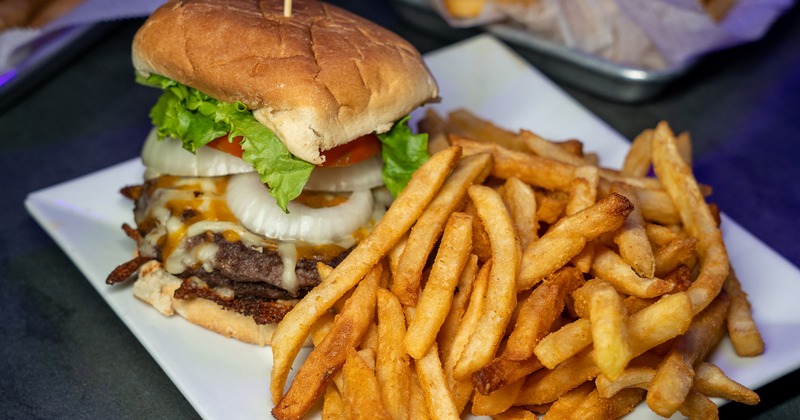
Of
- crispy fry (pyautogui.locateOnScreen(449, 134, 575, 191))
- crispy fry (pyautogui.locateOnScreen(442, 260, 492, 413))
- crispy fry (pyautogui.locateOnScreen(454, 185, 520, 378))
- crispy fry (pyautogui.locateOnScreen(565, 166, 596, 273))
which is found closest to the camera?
crispy fry (pyautogui.locateOnScreen(454, 185, 520, 378))

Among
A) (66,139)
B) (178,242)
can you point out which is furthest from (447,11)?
(178,242)

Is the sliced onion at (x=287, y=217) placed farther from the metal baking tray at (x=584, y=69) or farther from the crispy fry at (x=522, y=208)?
the metal baking tray at (x=584, y=69)

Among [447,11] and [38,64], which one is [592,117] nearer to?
[447,11]

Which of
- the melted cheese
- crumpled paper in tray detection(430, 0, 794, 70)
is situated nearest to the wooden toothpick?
the melted cheese

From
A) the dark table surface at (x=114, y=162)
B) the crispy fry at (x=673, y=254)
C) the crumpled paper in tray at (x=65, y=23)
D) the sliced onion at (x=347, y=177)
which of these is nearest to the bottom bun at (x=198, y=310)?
the dark table surface at (x=114, y=162)

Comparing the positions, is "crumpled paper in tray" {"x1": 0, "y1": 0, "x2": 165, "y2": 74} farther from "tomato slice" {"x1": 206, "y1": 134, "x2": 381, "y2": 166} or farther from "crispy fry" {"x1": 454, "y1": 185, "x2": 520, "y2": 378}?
"crispy fry" {"x1": 454, "y1": 185, "x2": 520, "y2": 378}

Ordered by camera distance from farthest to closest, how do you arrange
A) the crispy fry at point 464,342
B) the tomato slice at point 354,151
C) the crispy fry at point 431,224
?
the tomato slice at point 354,151
the crispy fry at point 431,224
the crispy fry at point 464,342
